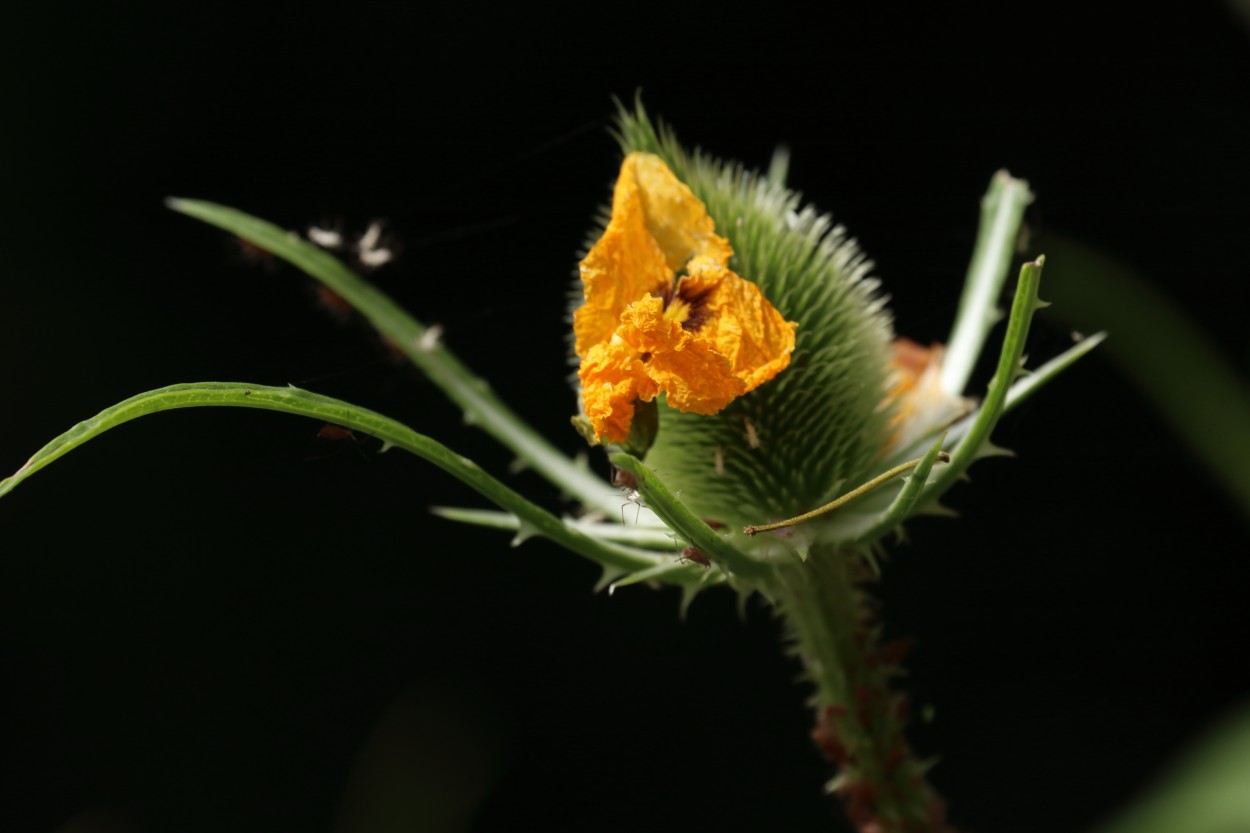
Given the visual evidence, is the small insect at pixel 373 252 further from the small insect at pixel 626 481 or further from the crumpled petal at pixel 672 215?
the small insect at pixel 626 481

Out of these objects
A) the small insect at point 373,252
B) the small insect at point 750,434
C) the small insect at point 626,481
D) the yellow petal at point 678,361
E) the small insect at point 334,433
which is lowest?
the small insect at point 626,481

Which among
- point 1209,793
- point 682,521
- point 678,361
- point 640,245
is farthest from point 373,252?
point 1209,793

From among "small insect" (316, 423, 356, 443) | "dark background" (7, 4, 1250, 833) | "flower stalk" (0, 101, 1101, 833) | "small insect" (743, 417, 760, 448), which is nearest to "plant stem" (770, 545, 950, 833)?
"flower stalk" (0, 101, 1101, 833)

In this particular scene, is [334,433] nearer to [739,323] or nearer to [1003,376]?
[739,323]

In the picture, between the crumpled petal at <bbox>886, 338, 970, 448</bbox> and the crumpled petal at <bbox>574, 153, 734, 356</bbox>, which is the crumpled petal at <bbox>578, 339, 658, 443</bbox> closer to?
the crumpled petal at <bbox>574, 153, 734, 356</bbox>

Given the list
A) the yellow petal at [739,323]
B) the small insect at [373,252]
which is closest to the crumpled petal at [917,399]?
the yellow petal at [739,323]

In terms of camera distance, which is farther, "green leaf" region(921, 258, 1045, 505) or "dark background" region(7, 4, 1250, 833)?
"dark background" region(7, 4, 1250, 833)
